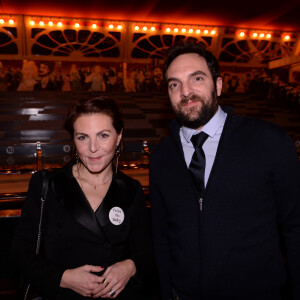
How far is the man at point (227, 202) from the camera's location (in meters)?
1.30

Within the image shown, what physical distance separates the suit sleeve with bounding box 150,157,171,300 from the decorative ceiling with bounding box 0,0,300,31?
1067cm

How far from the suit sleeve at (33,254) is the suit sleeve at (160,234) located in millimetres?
531

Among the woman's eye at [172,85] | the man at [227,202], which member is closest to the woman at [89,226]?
the man at [227,202]

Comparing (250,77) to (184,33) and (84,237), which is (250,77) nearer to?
(184,33)

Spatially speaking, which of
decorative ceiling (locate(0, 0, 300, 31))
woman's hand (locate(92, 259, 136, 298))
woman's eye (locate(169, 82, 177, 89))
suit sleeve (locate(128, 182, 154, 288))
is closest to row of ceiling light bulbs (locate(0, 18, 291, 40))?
decorative ceiling (locate(0, 0, 300, 31))

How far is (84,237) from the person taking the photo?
4.70ft

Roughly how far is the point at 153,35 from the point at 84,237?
1338 centimetres

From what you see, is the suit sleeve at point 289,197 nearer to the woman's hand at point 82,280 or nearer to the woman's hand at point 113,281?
the woman's hand at point 113,281

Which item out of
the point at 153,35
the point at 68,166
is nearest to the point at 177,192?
the point at 68,166

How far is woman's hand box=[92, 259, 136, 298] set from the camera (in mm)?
1367

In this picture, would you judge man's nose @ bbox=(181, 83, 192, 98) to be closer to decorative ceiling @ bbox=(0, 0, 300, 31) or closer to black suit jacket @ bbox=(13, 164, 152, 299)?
black suit jacket @ bbox=(13, 164, 152, 299)

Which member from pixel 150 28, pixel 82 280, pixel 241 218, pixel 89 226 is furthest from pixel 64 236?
pixel 150 28

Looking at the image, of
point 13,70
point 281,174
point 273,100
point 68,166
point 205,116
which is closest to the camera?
point 281,174

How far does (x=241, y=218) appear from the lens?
130 centimetres
